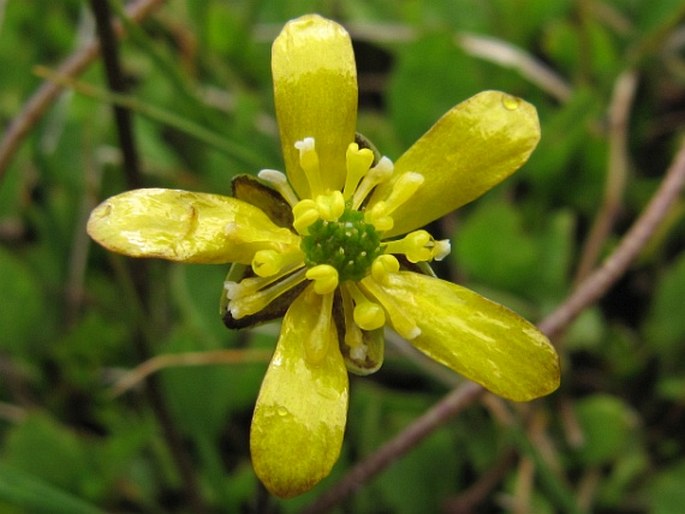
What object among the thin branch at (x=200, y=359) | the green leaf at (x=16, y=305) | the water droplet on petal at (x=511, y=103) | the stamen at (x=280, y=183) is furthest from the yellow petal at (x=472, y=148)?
the green leaf at (x=16, y=305)

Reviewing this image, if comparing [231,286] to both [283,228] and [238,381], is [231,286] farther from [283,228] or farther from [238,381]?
[238,381]

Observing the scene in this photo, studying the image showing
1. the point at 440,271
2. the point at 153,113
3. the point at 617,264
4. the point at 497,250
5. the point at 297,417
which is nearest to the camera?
the point at 297,417

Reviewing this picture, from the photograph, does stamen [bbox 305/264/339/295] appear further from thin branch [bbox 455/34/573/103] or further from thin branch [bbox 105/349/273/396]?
thin branch [bbox 455/34/573/103]

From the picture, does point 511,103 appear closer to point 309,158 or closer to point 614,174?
point 309,158

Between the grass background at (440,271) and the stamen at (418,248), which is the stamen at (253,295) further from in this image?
the grass background at (440,271)

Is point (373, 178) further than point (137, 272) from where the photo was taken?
No

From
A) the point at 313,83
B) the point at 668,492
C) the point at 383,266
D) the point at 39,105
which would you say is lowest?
the point at 668,492

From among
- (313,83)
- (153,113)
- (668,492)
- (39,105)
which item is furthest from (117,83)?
(668,492)
